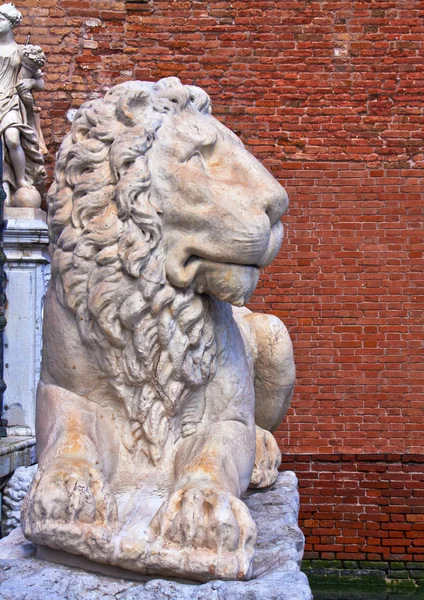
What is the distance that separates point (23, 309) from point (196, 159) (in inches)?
193

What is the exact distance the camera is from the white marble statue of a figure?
760 cm

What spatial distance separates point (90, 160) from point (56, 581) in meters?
1.03

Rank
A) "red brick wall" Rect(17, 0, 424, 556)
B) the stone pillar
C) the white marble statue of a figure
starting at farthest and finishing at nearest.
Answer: "red brick wall" Rect(17, 0, 424, 556) → the white marble statue of a figure → the stone pillar

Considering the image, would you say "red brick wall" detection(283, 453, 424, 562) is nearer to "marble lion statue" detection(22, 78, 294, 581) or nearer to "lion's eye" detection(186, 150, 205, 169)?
"marble lion statue" detection(22, 78, 294, 581)

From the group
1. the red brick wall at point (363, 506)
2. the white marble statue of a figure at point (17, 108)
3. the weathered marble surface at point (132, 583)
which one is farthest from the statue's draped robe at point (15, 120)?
the weathered marble surface at point (132, 583)

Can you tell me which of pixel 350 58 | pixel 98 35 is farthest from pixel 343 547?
pixel 98 35

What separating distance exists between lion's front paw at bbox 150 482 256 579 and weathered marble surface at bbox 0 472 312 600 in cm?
5

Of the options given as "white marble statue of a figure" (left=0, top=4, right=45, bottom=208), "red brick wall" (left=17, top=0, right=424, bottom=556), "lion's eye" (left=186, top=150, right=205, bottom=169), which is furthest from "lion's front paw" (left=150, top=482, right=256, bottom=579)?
"red brick wall" (left=17, top=0, right=424, bottom=556)

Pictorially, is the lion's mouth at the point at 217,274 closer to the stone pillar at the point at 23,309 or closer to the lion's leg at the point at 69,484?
the lion's leg at the point at 69,484

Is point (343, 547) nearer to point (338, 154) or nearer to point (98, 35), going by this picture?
point (338, 154)

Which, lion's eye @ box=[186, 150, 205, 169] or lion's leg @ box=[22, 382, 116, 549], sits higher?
lion's eye @ box=[186, 150, 205, 169]

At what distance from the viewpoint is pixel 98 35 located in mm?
8500

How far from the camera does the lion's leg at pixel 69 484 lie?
84.7 inches

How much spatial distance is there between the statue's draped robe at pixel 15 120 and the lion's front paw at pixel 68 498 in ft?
18.7
